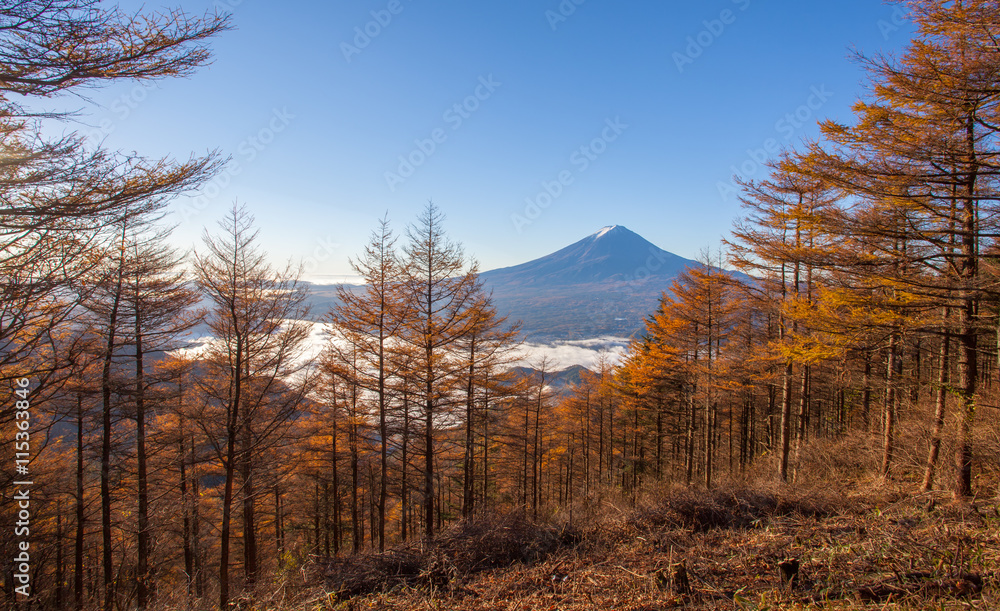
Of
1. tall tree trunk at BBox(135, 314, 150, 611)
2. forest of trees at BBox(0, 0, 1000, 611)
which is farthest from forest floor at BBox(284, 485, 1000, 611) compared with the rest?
tall tree trunk at BBox(135, 314, 150, 611)

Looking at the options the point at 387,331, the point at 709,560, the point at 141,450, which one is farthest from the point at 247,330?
the point at 709,560

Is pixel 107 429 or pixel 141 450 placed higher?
pixel 107 429

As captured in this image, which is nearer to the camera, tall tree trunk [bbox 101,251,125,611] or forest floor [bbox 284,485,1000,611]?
forest floor [bbox 284,485,1000,611]

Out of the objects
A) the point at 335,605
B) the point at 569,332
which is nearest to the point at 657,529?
the point at 335,605

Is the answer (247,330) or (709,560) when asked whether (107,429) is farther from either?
(709,560)

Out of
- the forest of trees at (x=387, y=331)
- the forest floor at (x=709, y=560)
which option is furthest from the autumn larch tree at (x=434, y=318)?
the forest floor at (x=709, y=560)

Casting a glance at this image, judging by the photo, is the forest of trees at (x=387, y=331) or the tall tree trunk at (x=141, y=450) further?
the tall tree trunk at (x=141, y=450)

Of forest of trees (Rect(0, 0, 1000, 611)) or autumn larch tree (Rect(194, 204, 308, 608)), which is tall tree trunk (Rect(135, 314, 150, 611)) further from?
autumn larch tree (Rect(194, 204, 308, 608))

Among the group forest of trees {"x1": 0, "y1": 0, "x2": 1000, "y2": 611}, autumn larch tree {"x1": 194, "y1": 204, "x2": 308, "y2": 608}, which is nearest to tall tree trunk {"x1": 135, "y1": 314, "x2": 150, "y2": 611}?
forest of trees {"x1": 0, "y1": 0, "x2": 1000, "y2": 611}

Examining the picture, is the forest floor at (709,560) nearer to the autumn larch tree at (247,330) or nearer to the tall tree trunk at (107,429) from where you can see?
the autumn larch tree at (247,330)

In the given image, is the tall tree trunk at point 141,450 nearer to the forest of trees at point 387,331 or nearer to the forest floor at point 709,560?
the forest of trees at point 387,331
